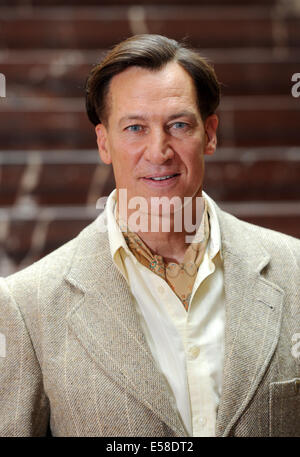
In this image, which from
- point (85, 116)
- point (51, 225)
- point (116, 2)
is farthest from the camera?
point (116, 2)

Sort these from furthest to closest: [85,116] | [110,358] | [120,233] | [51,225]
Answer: [85,116] < [51,225] < [120,233] < [110,358]

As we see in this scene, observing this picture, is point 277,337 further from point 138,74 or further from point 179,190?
point 138,74

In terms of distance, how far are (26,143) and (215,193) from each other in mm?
897

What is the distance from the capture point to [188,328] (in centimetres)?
137

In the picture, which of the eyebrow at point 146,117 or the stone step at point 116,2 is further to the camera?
the stone step at point 116,2

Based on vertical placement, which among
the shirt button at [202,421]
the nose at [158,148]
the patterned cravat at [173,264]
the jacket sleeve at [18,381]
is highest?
the nose at [158,148]

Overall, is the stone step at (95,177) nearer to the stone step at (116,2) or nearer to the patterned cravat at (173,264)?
the stone step at (116,2)

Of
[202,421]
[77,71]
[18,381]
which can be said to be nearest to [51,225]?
[77,71]

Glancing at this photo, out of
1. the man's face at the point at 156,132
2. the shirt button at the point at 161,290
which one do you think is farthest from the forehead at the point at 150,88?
the shirt button at the point at 161,290

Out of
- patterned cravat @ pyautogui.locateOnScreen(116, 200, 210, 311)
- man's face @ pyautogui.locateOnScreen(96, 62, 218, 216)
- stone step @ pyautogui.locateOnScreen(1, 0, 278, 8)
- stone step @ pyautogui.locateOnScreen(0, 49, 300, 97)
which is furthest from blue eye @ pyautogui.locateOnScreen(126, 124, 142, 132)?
stone step @ pyautogui.locateOnScreen(1, 0, 278, 8)

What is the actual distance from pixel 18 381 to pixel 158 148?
55 cm

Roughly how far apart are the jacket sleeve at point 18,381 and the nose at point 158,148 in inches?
16.5

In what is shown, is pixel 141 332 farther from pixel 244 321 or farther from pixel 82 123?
pixel 82 123

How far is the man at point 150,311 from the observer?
1.31 meters
